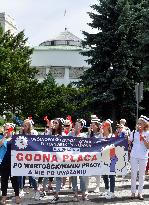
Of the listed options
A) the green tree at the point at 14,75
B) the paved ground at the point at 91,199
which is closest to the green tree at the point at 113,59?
the green tree at the point at 14,75

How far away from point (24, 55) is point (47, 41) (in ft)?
215

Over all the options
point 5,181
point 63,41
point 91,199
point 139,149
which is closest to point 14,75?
point 91,199

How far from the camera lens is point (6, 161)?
36.8 feet

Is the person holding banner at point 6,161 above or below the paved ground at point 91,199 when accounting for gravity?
above

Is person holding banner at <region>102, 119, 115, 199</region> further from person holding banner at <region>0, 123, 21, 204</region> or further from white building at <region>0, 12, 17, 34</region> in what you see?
white building at <region>0, 12, 17, 34</region>

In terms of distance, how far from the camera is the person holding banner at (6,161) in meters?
11.0

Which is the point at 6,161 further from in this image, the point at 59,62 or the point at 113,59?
the point at 59,62

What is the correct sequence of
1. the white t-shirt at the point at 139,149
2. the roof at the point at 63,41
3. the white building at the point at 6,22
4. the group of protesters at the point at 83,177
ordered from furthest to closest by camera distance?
the roof at the point at 63,41
the white building at the point at 6,22
the white t-shirt at the point at 139,149
the group of protesters at the point at 83,177

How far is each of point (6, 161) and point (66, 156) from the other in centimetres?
145

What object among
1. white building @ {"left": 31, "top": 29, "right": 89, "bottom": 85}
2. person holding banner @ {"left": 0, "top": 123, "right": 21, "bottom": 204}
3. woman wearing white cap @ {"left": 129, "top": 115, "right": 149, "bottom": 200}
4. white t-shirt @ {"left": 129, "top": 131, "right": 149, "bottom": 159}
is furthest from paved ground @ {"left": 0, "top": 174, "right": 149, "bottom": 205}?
white building @ {"left": 31, "top": 29, "right": 89, "bottom": 85}

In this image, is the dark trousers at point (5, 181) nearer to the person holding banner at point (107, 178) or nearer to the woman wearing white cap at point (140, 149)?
the person holding banner at point (107, 178)

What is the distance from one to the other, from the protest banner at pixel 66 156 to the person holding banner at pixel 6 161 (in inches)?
5.9

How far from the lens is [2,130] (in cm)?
1188

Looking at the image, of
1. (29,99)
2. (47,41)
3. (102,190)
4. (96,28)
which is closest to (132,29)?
(96,28)
